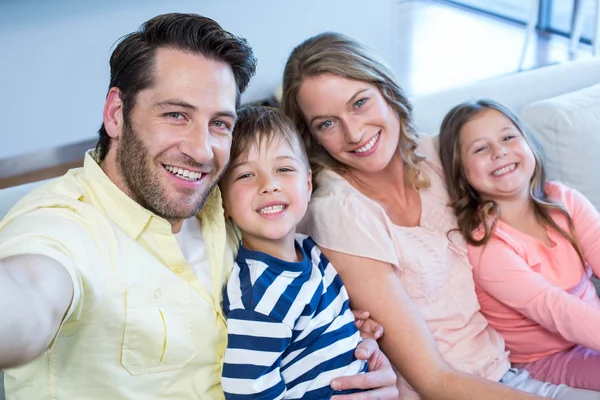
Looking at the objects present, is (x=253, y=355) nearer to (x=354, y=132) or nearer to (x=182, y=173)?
(x=182, y=173)

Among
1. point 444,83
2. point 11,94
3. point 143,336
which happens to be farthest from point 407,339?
point 444,83

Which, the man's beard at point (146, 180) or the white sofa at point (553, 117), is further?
the white sofa at point (553, 117)

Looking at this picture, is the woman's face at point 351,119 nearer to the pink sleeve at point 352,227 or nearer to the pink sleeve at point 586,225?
the pink sleeve at point 352,227

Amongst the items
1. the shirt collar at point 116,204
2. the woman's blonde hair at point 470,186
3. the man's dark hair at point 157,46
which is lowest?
the woman's blonde hair at point 470,186

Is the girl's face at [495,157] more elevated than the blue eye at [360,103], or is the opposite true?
the blue eye at [360,103]

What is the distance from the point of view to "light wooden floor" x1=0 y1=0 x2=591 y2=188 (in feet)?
17.9

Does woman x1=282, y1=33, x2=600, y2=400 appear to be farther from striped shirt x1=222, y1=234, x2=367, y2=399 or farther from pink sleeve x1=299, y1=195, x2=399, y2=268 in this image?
striped shirt x1=222, y1=234, x2=367, y2=399

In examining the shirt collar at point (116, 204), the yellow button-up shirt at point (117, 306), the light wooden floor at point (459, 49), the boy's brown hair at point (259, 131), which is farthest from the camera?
the light wooden floor at point (459, 49)

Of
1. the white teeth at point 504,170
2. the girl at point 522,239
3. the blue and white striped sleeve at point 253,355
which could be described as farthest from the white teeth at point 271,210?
the white teeth at point 504,170

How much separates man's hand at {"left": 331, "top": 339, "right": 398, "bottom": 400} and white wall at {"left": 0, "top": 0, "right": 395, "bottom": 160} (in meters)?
3.00

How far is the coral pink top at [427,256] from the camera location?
1.65 meters

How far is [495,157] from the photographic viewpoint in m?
1.86

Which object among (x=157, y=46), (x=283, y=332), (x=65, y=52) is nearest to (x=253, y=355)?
(x=283, y=332)

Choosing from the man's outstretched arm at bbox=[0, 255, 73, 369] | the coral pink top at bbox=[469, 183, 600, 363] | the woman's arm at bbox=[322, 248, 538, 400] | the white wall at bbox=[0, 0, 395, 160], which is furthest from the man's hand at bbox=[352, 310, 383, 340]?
the white wall at bbox=[0, 0, 395, 160]
